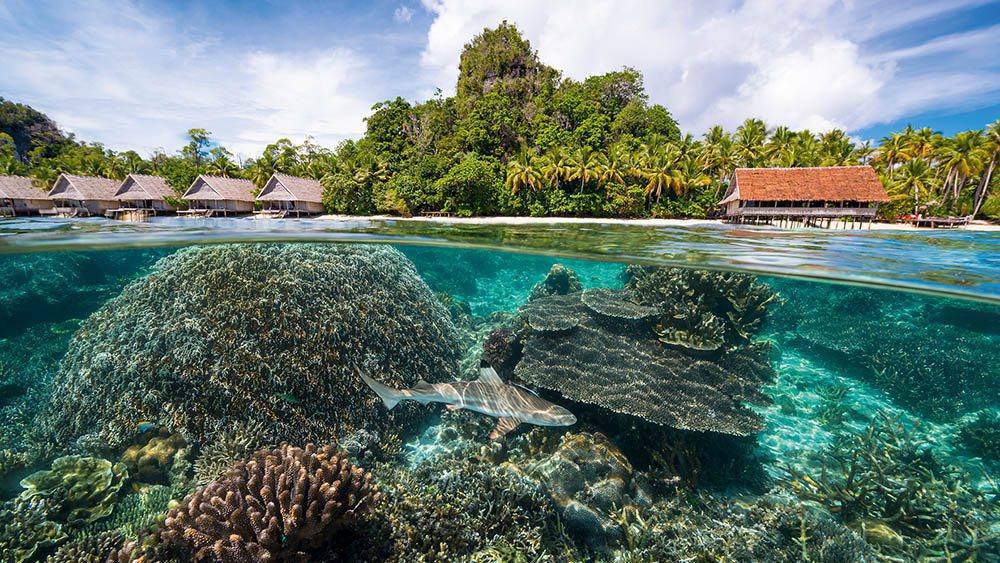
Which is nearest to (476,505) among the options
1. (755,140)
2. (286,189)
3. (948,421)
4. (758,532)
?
(758,532)

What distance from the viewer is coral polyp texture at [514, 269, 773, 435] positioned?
655 centimetres

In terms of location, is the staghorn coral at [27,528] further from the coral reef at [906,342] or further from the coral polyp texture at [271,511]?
the coral reef at [906,342]

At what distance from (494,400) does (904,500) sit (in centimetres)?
664

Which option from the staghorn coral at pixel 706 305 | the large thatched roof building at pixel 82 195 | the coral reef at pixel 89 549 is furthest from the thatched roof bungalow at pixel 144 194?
the staghorn coral at pixel 706 305

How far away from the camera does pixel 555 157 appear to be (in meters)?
32.0

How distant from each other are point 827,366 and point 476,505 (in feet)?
39.0

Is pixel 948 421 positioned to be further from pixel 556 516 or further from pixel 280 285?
pixel 280 285

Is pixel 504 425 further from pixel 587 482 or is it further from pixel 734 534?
pixel 734 534

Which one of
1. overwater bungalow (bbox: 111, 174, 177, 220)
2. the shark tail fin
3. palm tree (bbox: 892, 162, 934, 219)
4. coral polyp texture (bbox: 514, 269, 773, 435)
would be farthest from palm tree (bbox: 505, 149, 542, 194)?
overwater bungalow (bbox: 111, 174, 177, 220)

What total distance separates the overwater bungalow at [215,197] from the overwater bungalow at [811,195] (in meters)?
42.9

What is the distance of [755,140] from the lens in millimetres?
40844

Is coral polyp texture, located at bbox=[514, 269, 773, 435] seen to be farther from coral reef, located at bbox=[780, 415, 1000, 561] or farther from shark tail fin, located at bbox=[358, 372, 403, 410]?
shark tail fin, located at bbox=[358, 372, 403, 410]

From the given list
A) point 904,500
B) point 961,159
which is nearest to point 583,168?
point 904,500

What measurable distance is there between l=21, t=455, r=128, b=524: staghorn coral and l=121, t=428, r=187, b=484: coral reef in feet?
0.62
